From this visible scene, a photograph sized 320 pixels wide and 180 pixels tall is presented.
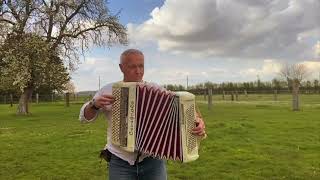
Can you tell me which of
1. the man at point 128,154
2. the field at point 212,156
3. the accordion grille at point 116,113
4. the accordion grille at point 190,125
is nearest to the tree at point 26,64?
the field at point 212,156

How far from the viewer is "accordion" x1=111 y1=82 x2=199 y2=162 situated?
16.3 ft

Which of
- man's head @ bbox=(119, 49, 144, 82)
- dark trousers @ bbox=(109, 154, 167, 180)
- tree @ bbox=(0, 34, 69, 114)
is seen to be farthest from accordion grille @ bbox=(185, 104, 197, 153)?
tree @ bbox=(0, 34, 69, 114)

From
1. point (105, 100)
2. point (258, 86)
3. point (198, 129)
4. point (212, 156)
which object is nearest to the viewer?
point (198, 129)

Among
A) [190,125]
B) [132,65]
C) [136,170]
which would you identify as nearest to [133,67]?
[132,65]

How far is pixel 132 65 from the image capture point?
515 centimetres

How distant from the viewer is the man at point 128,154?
5156 millimetres

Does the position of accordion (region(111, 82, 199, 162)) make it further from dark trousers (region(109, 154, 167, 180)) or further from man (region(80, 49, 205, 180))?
dark trousers (region(109, 154, 167, 180))

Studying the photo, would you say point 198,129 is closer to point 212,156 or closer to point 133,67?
point 133,67

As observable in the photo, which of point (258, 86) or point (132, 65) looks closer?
point (132, 65)

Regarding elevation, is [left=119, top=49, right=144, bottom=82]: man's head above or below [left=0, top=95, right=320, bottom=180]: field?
above

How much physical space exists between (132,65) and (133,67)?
2 centimetres

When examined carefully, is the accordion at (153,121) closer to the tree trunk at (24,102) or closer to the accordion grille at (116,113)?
the accordion grille at (116,113)

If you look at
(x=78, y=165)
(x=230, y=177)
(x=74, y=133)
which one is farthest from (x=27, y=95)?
(x=230, y=177)

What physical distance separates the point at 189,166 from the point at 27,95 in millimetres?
32261
